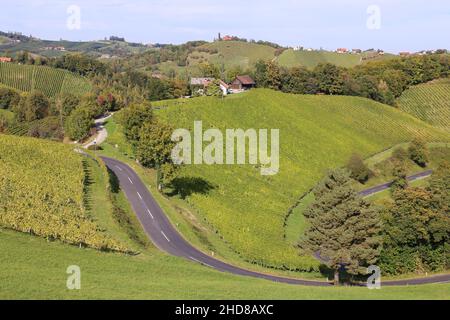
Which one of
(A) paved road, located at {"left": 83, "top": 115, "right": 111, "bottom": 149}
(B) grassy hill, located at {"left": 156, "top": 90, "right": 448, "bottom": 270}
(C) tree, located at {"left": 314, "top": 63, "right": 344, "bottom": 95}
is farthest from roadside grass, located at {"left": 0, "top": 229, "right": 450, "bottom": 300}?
(C) tree, located at {"left": 314, "top": 63, "right": 344, "bottom": 95}

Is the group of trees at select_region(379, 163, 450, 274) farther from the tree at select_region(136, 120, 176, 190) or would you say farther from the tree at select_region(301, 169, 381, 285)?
the tree at select_region(136, 120, 176, 190)

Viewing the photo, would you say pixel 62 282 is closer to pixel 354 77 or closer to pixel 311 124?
pixel 311 124

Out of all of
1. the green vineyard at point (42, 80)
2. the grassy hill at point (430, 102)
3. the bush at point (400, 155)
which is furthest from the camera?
the green vineyard at point (42, 80)

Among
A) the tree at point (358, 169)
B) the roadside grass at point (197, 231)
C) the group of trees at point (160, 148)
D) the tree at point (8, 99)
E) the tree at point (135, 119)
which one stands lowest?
the roadside grass at point (197, 231)

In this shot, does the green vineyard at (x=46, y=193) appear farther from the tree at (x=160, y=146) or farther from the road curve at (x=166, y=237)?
the tree at (x=160, y=146)

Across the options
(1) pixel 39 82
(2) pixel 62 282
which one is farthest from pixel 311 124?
(1) pixel 39 82

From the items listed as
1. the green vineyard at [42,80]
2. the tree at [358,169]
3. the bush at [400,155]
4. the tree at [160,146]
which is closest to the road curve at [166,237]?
the tree at [160,146]

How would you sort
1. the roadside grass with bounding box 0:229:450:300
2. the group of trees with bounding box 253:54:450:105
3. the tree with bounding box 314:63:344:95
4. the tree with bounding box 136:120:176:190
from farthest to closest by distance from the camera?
the tree with bounding box 314:63:344:95, the group of trees with bounding box 253:54:450:105, the tree with bounding box 136:120:176:190, the roadside grass with bounding box 0:229:450:300
